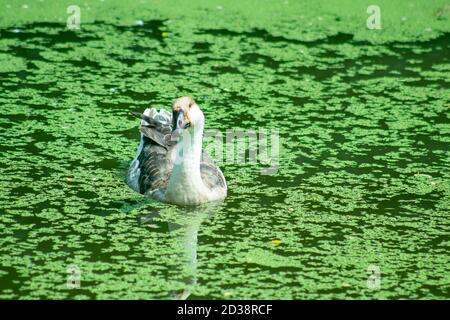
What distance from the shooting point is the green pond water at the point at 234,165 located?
21.0ft

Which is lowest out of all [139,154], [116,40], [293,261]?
[293,261]

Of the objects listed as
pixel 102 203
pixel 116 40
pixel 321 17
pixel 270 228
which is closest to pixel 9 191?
pixel 102 203

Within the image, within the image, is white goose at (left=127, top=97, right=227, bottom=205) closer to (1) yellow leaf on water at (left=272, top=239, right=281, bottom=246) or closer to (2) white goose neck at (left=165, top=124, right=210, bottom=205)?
(2) white goose neck at (left=165, top=124, right=210, bottom=205)

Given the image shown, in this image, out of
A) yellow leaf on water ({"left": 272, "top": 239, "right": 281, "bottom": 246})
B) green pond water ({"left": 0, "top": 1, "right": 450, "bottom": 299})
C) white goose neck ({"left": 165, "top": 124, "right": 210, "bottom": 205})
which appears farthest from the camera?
white goose neck ({"left": 165, "top": 124, "right": 210, "bottom": 205})

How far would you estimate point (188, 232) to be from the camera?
23.1 ft

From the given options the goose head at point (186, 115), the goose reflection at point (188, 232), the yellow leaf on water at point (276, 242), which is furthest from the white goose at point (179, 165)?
the yellow leaf on water at point (276, 242)

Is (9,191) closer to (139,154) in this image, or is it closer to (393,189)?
(139,154)

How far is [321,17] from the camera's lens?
39.7ft

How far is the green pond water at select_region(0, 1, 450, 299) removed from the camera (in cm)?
640

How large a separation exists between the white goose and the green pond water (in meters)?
0.11

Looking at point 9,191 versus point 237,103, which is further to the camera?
point 237,103

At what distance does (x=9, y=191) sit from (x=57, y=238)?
37.5 inches

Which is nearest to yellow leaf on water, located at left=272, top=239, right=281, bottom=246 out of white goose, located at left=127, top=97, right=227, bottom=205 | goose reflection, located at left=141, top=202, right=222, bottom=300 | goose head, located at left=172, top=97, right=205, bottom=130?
goose reflection, located at left=141, top=202, right=222, bottom=300

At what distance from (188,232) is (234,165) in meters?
1.51
